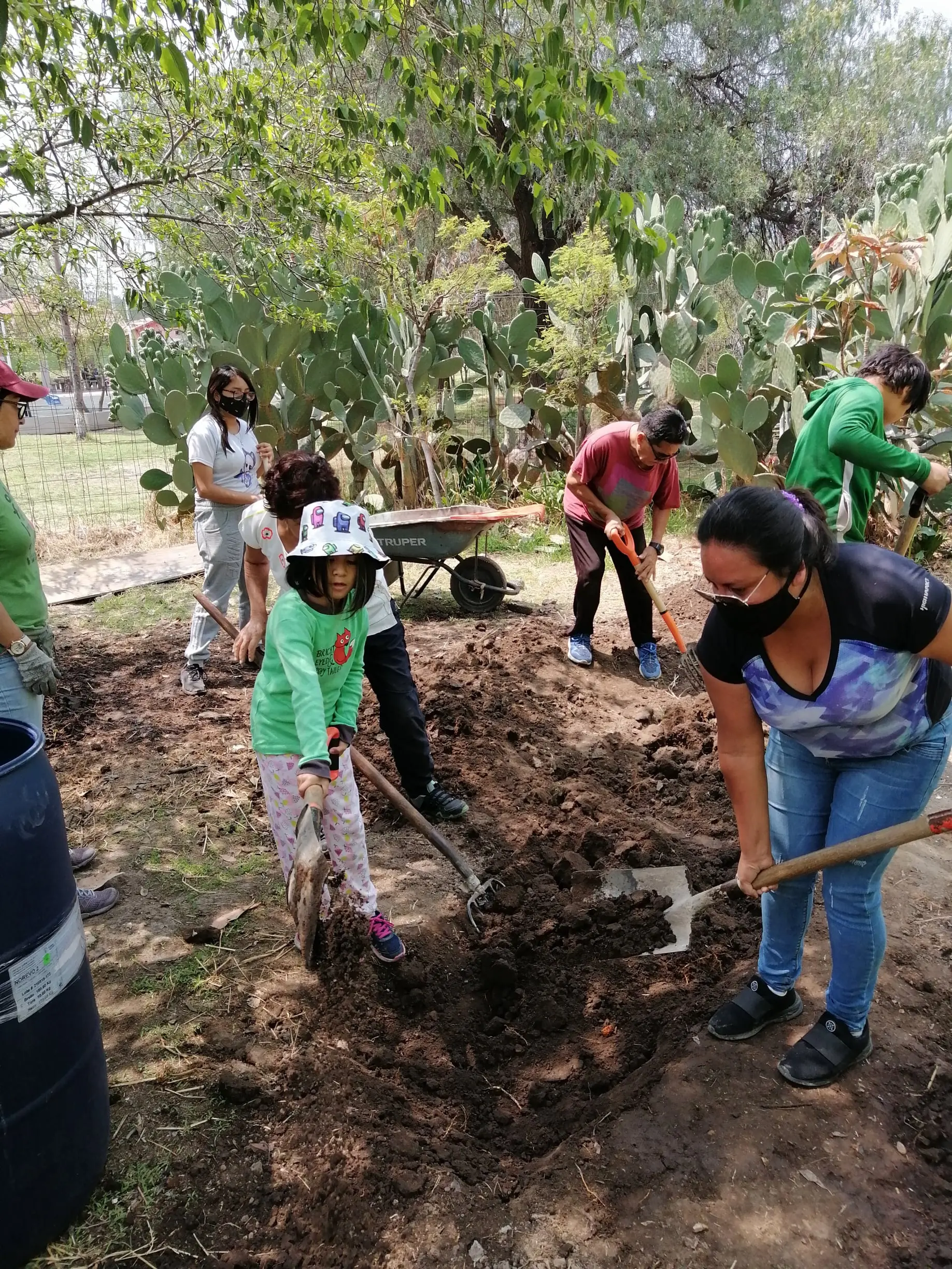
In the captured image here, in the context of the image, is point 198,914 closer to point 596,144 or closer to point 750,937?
point 750,937

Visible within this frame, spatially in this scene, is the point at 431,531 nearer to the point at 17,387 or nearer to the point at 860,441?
the point at 860,441

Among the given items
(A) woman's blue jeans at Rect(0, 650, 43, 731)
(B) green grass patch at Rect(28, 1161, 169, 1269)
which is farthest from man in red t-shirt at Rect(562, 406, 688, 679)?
(B) green grass patch at Rect(28, 1161, 169, 1269)

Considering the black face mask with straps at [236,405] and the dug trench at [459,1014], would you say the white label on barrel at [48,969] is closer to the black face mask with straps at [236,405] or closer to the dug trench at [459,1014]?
the dug trench at [459,1014]

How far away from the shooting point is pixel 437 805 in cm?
370

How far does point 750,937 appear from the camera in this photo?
9.55 ft

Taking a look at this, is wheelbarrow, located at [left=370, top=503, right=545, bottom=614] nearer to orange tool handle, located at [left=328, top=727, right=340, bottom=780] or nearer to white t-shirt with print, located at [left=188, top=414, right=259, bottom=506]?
white t-shirt with print, located at [left=188, top=414, right=259, bottom=506]

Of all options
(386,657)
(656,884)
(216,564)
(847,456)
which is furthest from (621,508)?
(656,884)

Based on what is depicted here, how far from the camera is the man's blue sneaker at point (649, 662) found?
17.4ft

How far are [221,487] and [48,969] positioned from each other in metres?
3.24

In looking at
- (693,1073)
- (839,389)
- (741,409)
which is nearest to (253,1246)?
(693,1073)

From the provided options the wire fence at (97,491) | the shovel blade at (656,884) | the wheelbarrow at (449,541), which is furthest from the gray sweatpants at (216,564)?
the shovel blade at (656,884)

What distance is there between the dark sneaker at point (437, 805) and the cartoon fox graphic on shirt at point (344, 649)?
1.30 meters

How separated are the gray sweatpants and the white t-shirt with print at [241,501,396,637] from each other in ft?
4.79

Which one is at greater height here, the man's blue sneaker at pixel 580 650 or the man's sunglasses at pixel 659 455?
the man's sunglasses at pixel 659 455
